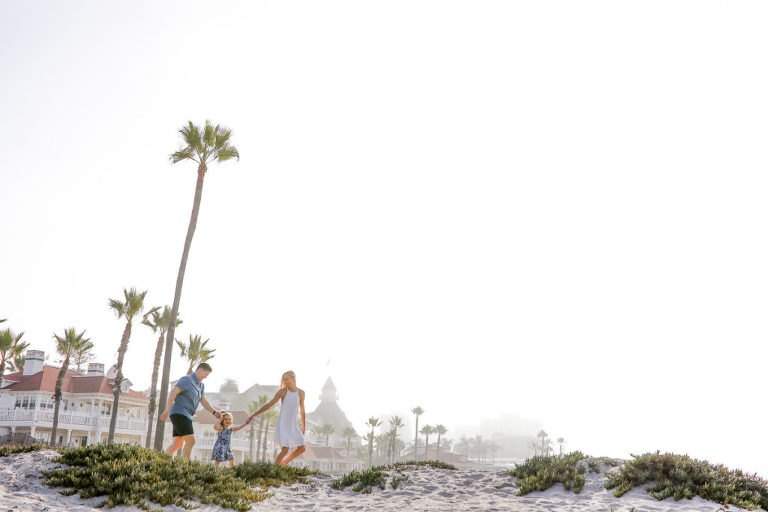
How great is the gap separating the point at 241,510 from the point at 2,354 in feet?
116

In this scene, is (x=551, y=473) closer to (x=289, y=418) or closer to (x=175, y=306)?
(x=289, y=418)

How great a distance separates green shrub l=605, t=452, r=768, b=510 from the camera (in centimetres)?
1048

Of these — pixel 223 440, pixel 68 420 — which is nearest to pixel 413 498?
pixel 223 440

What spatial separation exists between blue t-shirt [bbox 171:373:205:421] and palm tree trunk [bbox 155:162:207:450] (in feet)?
32.6

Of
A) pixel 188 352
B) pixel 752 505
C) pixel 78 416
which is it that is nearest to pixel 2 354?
pixel 78 416

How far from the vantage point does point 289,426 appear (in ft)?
42.3

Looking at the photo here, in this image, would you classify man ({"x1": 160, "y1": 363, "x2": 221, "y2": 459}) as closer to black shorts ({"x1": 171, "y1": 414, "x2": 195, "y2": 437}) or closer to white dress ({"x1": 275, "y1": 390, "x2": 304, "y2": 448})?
black shorts ({"x1": 171, "y1": 414, "x2": 195, "y2": 437})

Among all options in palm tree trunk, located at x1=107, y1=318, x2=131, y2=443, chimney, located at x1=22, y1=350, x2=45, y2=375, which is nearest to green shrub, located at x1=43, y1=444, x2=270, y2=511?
palm tree trunk, located at x1=107, y1=318, x2=131, y2=443

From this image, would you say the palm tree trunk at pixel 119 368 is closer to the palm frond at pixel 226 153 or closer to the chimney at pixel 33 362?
the chimney at pixel 33 362

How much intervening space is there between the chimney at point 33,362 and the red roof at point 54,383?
340mm

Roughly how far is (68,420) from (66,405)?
12.2 ft

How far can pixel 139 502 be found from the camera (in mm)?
9016

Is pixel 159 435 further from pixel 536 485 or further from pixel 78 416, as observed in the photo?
pixel 78 416

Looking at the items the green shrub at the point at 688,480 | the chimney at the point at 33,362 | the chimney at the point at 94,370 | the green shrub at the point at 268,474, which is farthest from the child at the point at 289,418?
the chimney at the point at 94,370
